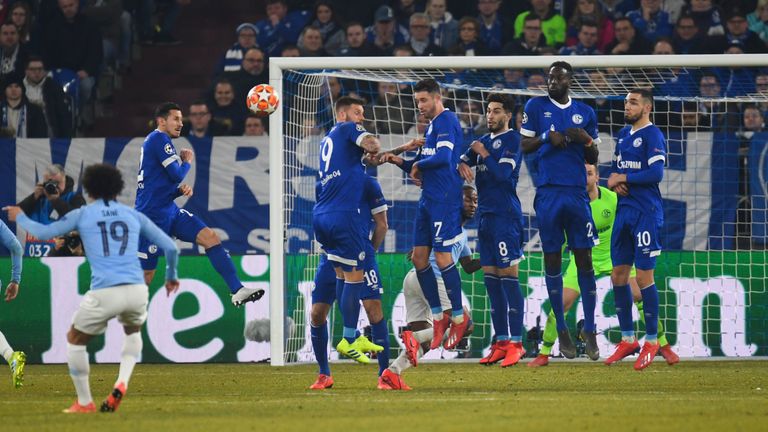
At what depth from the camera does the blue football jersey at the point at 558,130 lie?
12414mm

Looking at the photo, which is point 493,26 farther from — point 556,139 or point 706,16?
point 556,139

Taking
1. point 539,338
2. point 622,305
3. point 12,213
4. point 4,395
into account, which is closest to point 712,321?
point 539,338

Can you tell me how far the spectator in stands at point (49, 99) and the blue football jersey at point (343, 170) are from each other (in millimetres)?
8196

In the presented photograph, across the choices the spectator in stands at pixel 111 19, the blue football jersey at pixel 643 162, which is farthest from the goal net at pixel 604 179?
the spectator in stands at pixel 111 19

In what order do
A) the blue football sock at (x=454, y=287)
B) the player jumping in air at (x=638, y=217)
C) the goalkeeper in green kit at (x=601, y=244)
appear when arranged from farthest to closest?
the goalkeeper in green kit at (x=601, y=244), the player jumping in air at (x=638, y=217), the blue football sock at (x=454, y=287)

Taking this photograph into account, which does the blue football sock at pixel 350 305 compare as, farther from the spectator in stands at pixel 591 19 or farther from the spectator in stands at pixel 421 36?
the spectator in stands at pixel 591 19

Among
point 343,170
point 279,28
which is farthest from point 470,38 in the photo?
point 343,170

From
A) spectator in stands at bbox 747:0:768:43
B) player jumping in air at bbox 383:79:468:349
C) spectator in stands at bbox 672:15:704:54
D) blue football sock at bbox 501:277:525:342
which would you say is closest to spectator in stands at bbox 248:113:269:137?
player jumping in air at bbox 383:79:468:349

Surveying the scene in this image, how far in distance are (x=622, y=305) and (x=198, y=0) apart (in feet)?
37.6

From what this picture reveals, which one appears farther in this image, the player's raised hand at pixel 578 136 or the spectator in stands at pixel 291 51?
the spectator in stands at pixel 291 51

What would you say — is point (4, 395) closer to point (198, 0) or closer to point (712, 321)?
point (712, 321)

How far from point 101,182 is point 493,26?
10845 mm

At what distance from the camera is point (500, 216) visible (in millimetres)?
12867

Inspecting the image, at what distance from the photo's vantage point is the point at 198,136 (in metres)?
18.0
